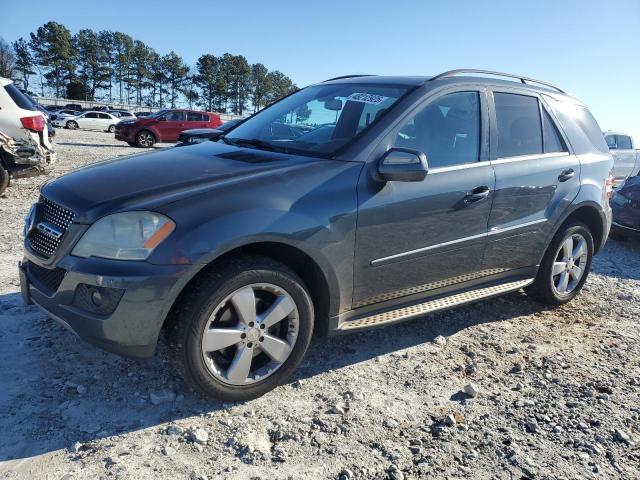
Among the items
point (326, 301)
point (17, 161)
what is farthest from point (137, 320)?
point (17, 161)

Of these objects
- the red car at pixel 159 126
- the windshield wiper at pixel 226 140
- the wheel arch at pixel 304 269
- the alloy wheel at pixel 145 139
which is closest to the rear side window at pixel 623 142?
the windshield wiper at pixel 226 140

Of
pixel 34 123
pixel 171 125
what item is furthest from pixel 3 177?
pixel 171 125

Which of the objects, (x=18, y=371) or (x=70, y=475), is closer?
(x=70, y=475)

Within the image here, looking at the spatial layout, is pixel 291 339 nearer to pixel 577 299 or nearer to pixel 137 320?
pixel 137 320

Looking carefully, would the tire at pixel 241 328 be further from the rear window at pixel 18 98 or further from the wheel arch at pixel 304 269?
the rear window at pixel 18 98

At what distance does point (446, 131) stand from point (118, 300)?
2.32 meters

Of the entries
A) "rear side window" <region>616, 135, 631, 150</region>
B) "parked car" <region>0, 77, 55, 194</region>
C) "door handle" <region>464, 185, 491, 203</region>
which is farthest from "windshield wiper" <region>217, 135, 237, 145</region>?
"rear side window" <region>616, 135, 631, 150</region>

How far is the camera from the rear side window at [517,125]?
3797 millimetres

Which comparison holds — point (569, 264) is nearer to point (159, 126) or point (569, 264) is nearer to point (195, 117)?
point (159, 126)

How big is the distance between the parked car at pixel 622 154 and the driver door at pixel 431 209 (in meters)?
14.6

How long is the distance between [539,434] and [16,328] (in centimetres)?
333

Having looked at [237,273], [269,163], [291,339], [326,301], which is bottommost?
[291,339]

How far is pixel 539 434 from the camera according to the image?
8.97ft

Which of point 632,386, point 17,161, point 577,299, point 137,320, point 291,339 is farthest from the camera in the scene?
point 17,161
